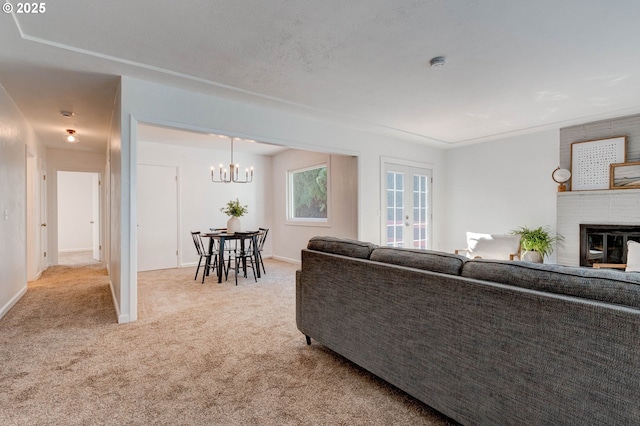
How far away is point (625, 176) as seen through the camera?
4.18 meters

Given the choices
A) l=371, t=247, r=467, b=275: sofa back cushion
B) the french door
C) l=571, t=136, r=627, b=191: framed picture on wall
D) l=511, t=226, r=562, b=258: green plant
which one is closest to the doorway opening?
the french door

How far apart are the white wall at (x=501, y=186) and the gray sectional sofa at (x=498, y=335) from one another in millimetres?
4379

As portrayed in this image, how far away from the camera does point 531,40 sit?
8.07ft

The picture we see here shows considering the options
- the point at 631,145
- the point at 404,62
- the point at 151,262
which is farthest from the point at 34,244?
the point at 631,145

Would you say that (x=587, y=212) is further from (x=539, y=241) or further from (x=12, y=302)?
(x=12, y=302)

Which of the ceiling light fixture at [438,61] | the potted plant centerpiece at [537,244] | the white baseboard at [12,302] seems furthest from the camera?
the potted plant centerpiece at [537,244]

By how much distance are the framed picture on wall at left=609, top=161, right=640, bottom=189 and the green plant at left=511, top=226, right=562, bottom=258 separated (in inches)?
38.6

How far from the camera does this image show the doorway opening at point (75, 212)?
851cm

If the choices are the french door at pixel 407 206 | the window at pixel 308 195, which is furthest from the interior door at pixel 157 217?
the french door at pixel 407 206

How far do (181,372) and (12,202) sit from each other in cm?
322

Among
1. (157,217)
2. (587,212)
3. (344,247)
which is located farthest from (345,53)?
(157,217)

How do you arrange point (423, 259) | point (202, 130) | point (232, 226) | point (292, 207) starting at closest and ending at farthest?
point (423, 259) < point (202, 130) < point (232, 226) < point (292, 207)

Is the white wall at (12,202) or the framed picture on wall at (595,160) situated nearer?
the white wall at (12,202)

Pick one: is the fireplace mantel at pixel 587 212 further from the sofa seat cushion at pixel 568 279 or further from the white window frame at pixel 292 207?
the sofa seat cushion at pixel 568 279
